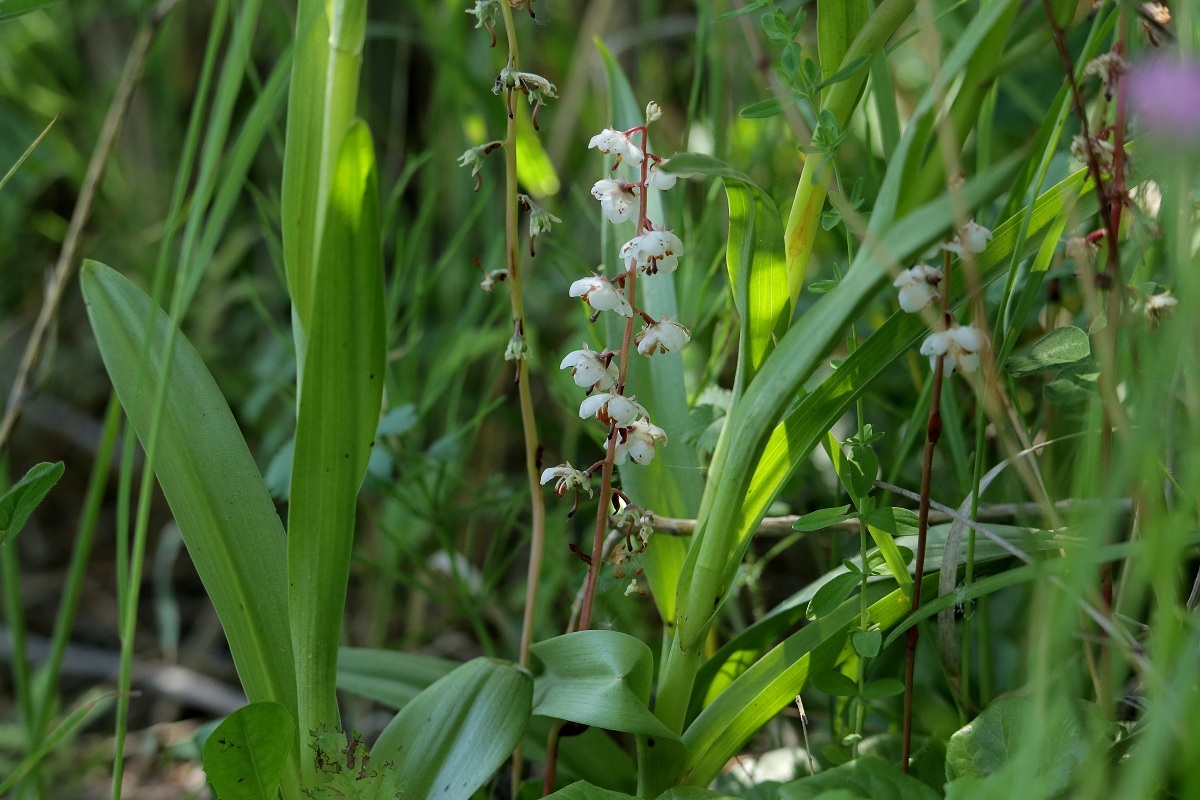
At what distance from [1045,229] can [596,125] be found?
1.33 meters

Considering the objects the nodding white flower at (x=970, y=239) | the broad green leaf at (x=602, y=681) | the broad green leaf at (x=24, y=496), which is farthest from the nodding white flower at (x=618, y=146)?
the broad green leaf at (x=24, y=496)

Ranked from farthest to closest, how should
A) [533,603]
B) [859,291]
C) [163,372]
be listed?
[533,603] < [163,372] < [859,291]

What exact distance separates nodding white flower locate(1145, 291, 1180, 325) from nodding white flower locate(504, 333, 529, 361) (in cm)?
42

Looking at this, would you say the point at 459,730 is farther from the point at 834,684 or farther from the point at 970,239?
the point at 970,239

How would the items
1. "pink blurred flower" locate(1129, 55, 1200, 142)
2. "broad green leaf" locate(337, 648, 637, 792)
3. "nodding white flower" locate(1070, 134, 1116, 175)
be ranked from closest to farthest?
"pink blurred flower" locate(1129, 55, 1200, 142) < "nodding white flower" locate(1070, 134, 1116, 175) < "broad green leaf" locate(337, 648, 637, 792)

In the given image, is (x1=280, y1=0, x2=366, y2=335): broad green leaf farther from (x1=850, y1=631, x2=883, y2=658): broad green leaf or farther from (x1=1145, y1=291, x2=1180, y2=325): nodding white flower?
(x1=1145, y1=291, x2=1180, y2=325): nodding white flower

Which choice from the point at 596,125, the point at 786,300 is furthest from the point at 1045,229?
the point at 596,125

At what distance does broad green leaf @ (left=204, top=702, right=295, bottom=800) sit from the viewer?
61cm

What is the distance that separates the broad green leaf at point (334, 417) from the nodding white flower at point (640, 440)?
177mm

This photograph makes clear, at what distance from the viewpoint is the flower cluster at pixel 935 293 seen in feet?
1.73

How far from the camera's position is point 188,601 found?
6.04 feet

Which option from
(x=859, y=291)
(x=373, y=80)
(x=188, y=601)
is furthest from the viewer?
(x=373, y=80)

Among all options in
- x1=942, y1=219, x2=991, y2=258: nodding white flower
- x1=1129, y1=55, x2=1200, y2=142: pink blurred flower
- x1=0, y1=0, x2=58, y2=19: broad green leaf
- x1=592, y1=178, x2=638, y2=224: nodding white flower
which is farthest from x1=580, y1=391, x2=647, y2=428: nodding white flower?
x1=0, y1=0, x2=58, y2=19: broad green leaf

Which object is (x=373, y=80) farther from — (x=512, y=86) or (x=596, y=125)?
(x=512, y=86)
